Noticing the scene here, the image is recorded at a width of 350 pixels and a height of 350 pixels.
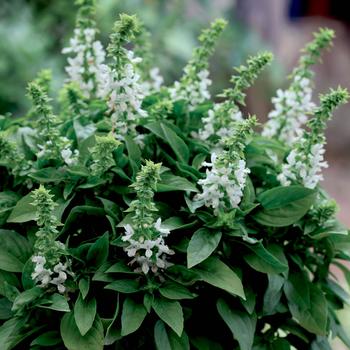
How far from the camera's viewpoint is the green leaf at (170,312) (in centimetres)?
141

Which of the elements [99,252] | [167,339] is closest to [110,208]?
[99,252]

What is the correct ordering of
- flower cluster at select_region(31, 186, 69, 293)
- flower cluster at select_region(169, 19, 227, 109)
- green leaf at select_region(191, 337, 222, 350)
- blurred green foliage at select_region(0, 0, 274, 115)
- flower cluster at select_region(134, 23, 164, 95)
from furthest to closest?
blurred green foliage at select_region(0, 0, 274, 115) < flower cluster at select_region(134, 23, 164, 95) < flower cluster at select_region(169, 19, 227, 109) < green leaf at select_region(191, 337, 222, 350) < flower cluster at select_region(31, 186, 69, 293)

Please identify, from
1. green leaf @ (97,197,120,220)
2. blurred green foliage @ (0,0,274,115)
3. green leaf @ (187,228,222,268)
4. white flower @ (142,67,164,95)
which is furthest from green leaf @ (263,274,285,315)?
blurred green foliage @ (0,0,274,115)

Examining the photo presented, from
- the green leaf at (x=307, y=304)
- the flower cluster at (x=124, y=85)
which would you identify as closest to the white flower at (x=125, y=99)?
the flower cluster at (x=124, y=85)

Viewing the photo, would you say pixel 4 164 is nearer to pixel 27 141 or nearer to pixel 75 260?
pixel 27 141

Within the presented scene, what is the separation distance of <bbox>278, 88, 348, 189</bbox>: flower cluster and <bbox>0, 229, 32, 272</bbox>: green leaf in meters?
0.65

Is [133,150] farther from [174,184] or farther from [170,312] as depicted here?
[170,312]

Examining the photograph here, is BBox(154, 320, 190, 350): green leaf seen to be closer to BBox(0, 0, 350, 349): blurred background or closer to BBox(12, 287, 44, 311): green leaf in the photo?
BBox(12, 287, 44, 311): green leaf

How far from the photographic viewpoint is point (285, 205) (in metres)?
1.62

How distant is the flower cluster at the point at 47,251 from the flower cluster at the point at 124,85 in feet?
1.06

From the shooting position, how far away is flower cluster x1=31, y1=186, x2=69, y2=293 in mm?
1360

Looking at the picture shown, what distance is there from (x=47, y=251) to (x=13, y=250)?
18 cm

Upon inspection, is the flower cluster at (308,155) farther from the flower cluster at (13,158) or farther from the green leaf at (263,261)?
the flower cluster at (13,158)

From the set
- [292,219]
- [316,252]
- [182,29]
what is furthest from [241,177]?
[182,29]
